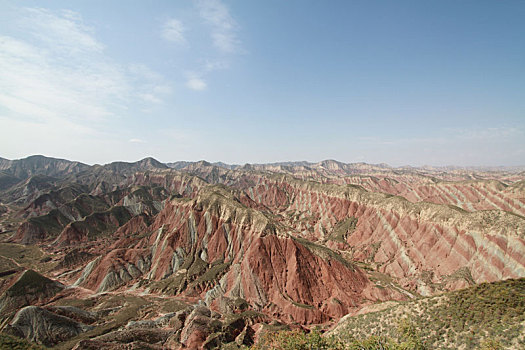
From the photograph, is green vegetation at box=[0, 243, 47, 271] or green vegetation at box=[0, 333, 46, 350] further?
green vegetation at box=[0, 243, 47, 271]

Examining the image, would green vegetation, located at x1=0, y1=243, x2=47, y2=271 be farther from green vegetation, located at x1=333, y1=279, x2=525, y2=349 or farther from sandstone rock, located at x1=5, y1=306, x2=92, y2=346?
green vegetation, located at x1=333, y1=279, x2=525, y2=349

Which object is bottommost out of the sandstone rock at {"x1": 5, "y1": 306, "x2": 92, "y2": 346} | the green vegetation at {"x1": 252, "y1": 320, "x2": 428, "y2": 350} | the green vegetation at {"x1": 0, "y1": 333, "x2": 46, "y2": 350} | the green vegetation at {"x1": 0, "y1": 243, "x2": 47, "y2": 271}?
the green vegetation at {"x1": 0, "y1": 243, "x2": 47, "y2": 271}

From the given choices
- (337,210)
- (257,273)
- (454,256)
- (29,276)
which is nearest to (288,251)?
(257,273)

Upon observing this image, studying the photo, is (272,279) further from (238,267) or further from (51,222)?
(51,222)

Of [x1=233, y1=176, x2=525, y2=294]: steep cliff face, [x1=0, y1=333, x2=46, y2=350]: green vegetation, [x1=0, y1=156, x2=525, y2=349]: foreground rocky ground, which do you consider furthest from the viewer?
[x1=233, y1=176, x2=525, y2=294]: steep cliff face

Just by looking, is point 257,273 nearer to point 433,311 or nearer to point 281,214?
point 433,311

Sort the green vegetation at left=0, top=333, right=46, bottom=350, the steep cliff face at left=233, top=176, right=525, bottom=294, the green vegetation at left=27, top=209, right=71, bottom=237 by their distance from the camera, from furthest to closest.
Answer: the green vegetation at left=27, top=209, right=71, bottom=237, the steep cliff face at left=233, top=176, right=525, bottom=294, the green vegetation at left=0, top=333, right=46, bottom=350

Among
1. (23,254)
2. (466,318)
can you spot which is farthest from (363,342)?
(23,254)

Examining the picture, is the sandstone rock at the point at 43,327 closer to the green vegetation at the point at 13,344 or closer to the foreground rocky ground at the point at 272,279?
the foreground rocky ground at the point at 272,279

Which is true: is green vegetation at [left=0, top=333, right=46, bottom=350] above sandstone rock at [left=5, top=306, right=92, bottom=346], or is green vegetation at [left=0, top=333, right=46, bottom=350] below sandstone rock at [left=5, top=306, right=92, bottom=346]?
above

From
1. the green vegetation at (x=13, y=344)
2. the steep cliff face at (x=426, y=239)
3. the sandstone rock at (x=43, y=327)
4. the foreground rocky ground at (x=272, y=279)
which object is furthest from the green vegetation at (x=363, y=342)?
the steep cliff face at (x=426, y=239)

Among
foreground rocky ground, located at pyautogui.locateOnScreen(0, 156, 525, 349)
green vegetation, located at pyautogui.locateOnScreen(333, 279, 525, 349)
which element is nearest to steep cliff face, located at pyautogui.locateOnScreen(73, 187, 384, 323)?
foreground rocky ground, located at pyautogui.locateOnScreen(0, 156, 525, 349)

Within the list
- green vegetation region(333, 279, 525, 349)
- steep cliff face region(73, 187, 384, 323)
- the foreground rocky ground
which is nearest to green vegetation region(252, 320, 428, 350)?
green vegetation region(333, 279, 525, 349)
